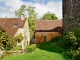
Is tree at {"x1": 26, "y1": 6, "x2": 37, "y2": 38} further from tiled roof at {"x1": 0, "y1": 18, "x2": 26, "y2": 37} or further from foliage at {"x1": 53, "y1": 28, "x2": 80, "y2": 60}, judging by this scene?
foliage at {"x1": 53, "y1": 28, "x2": 80, "y2": 60}

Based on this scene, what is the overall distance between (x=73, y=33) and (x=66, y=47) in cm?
311

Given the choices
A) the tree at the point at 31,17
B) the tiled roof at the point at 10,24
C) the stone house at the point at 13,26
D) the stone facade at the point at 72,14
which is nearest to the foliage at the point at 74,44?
the stone facade at the point at 72,14

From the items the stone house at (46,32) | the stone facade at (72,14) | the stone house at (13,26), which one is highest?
the stone facade at (72,14)

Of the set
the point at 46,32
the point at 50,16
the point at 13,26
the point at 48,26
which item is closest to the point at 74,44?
the point at 13,26

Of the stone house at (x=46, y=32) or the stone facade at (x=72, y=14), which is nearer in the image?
the stone facade at (x=72, y=14)

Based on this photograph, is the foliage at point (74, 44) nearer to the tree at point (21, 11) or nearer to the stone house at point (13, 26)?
the stone house at point (13, 26)

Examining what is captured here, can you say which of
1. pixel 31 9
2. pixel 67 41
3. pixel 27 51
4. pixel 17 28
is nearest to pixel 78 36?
pixel 67 41

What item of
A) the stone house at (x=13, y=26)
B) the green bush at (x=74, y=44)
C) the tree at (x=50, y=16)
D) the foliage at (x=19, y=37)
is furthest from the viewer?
the tree at (x=50, y=16)

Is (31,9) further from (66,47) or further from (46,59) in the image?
(46,59)

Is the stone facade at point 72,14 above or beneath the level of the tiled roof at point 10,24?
above

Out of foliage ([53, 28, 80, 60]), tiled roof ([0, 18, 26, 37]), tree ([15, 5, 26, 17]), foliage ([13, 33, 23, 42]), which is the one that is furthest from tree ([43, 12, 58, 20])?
foliage ([53, 28, 80, 60])

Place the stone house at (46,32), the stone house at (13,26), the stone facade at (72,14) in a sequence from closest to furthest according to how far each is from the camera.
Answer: the stone facade at (72,14) → the stone house at (13,26) → the stone house at (46,32)

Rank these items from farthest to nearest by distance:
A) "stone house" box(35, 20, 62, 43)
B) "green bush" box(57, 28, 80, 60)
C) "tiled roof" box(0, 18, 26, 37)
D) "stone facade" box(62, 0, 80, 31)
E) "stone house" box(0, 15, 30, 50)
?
1. "stone house" box(35, 20, 62, 43)
2. "tiled roof" box(0, 18, 26, 37)
3. "stone house" box(0, 15, 30, 50)
4. "stone facade" box(62, 0, 80, 31)
5. "green bush" box(57, 28, 80, 60)

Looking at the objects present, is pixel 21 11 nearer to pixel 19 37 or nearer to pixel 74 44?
pixel 19 37
